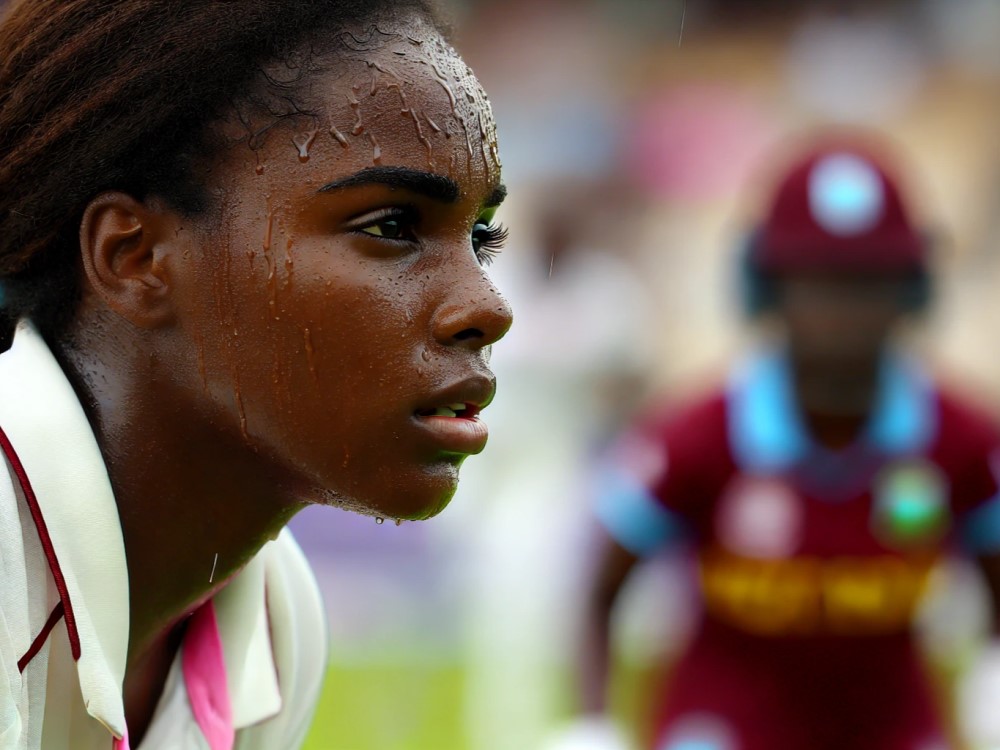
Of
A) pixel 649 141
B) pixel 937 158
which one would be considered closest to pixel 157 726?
pixel 649 141

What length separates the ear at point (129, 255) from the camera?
181 centimetres

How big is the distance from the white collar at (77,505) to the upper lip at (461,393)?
1.30ft

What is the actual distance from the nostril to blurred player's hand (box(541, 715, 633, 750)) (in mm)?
2374

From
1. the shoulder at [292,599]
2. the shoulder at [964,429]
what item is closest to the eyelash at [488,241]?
the shoulder at [292,599]

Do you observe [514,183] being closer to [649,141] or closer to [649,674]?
[649,141]

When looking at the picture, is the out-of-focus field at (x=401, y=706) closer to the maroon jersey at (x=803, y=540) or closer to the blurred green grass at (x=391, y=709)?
the blurred green grass at (x=391, y=709)

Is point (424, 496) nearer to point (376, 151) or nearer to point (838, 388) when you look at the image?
point (376, 151)

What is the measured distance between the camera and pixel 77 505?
67.6 inches

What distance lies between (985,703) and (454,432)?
2.76 m

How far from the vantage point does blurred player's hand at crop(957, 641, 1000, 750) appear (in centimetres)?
394

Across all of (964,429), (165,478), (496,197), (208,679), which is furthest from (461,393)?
(964,429)

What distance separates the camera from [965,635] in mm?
7730

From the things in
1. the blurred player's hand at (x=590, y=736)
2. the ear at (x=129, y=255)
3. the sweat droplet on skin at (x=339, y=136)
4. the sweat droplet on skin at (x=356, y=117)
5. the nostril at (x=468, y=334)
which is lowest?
the blurred player's hand at (x=590, y=736)

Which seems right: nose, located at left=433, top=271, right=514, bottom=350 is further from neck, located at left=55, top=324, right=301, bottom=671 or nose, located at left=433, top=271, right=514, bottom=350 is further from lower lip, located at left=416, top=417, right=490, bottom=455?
neck, located at left=55, top=324, right=301, bottom=671
